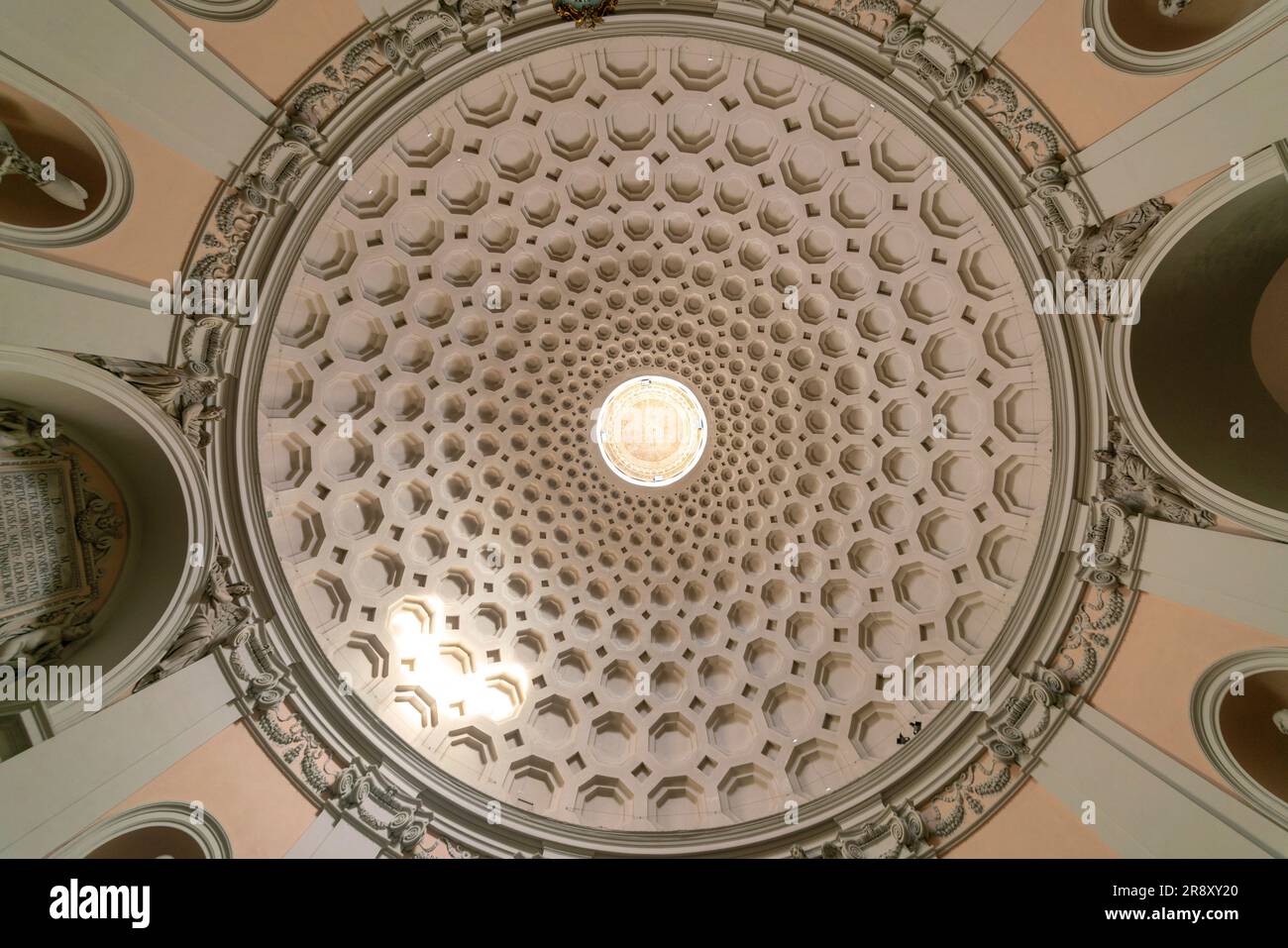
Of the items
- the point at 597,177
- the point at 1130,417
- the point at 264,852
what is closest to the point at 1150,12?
the point at 1130,417

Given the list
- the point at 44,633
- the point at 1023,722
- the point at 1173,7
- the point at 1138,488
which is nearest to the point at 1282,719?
the point at 1138,488

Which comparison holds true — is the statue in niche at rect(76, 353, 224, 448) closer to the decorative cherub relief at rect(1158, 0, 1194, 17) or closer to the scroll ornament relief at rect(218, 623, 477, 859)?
the scroll ornament relief at rect(218, 623, 477, 859)

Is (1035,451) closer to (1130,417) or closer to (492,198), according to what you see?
(1130,417)

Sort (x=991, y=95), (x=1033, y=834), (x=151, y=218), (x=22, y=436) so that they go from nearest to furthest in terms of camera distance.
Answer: (x=22, y=436) < (x=151, y=218) < (x=991, y=95) < (x=1033, y=834)

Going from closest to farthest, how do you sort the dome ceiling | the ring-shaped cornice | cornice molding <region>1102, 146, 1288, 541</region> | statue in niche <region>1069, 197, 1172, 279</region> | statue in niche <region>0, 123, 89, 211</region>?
statue in niche <region>0, 123, 89, 211</region> → cornice molding <region>1102, 146, 1288, 541</region> → statue in niche <region>1069, 197, 1172, 279</region> → the ring-shaped cornice → the dome ceiling

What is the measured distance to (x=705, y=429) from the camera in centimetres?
1975

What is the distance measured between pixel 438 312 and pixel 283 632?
803 centimetres

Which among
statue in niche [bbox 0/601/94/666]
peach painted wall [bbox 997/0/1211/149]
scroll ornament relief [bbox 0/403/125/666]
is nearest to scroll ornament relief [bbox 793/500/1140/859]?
peach painted wall [bbox 997/0/1211/149]

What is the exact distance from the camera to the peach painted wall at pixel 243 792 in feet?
36.7

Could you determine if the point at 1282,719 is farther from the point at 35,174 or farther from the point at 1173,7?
the point at 35,174

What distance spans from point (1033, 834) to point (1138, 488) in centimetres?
614

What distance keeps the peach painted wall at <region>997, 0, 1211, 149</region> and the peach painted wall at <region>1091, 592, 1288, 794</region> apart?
24.3 ft

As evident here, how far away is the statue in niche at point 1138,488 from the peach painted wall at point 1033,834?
5.08 metres

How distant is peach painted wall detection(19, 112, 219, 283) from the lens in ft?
33.2
